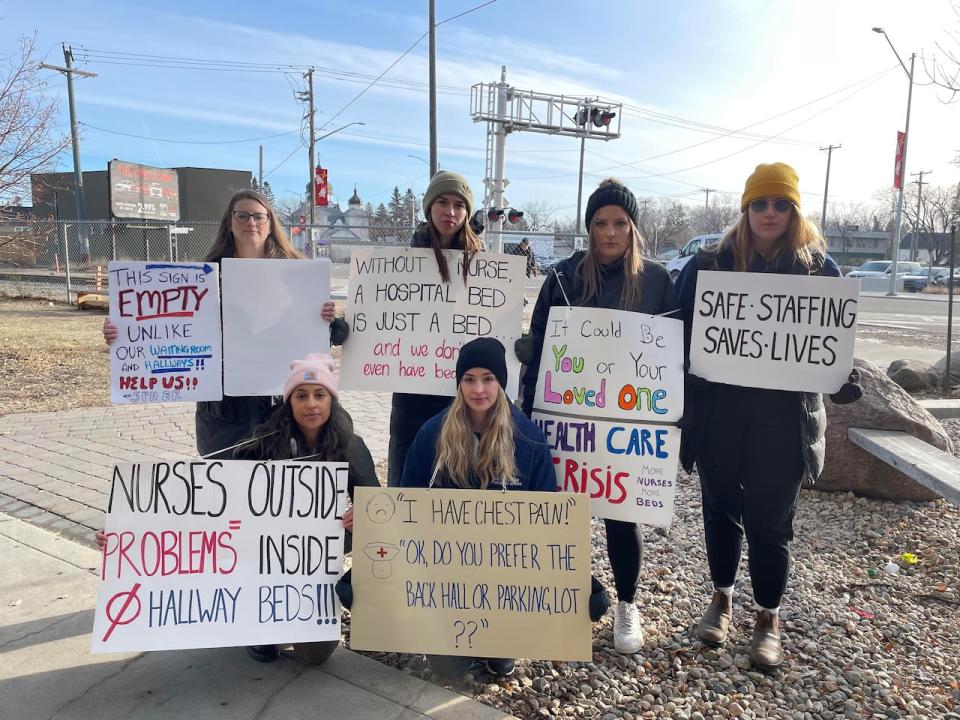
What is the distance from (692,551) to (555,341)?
67.9 inches

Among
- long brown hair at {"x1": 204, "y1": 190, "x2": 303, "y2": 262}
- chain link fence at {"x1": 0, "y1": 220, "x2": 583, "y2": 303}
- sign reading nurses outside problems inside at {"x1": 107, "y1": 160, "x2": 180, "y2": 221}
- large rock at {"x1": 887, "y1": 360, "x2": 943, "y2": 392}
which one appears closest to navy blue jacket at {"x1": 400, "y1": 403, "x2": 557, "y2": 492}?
long brown hair at {"x1": 204, "y1": 190, "x2": 303, "y2": 262}

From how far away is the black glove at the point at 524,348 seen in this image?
3.09 m

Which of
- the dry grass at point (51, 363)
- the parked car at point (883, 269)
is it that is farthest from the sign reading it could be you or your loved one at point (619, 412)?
the parked car at point (883, 269)

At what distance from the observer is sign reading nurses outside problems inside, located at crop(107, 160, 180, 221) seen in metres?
30.5

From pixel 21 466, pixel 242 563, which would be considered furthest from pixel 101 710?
pixel 21 466

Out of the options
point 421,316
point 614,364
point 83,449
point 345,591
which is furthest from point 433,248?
point 83,449

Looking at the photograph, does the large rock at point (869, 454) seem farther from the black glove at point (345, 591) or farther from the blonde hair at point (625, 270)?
the black glove at point (345, 591)

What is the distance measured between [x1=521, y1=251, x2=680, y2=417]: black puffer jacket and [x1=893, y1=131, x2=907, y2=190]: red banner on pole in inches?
1230

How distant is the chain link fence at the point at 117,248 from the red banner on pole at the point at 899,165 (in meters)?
14.0

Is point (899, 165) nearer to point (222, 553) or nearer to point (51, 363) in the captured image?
point (51, 363)

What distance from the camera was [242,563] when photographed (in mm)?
2645

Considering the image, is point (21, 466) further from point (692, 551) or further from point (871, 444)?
point (871, 444)

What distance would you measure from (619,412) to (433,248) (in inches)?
48.9

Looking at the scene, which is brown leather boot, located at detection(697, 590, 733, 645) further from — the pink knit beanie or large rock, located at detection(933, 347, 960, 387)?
large rock, located at detection(933, 347, 960, 387)
